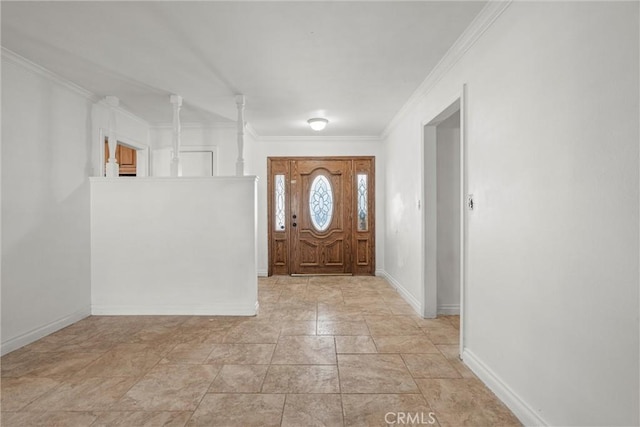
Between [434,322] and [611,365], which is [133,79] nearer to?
[434,322]

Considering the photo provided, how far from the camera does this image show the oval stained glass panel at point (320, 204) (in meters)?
6.34

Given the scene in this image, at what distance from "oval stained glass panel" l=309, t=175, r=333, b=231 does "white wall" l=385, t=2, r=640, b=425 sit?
3.82 meters

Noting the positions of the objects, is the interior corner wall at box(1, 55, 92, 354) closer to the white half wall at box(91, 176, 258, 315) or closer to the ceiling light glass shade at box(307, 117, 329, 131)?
the white half wall at box(91, 176, 258, 315)

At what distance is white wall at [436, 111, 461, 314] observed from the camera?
4.01m

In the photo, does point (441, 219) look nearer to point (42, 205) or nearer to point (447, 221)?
point (447, 221)

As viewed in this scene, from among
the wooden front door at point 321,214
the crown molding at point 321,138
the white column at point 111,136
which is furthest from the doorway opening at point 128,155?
the wooden front door at point 321,214

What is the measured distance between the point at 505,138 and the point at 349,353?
1.94m

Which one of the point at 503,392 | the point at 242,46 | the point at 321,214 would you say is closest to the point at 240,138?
the point at 242,46

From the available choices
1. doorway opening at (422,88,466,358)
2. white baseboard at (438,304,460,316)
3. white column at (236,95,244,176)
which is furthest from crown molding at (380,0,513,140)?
white baseboard at (438,304,460,316)

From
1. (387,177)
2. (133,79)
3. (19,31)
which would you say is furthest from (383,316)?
(19,31)

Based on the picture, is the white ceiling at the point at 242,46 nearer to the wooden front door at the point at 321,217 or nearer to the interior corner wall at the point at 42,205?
the interior corner wall at the point at 42,205

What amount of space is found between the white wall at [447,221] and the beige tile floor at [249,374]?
1.17ft

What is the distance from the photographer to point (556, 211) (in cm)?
167

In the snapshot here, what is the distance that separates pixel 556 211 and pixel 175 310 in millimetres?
3747
